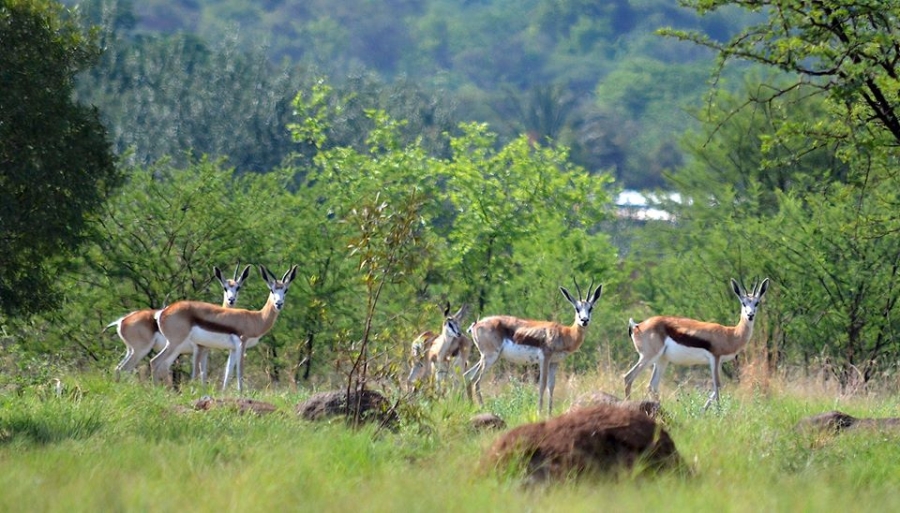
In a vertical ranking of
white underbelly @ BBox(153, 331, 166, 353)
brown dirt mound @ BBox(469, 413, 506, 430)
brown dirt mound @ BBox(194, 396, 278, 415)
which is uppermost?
brown dirt mound @ BBox(469, 413, 506, 430)

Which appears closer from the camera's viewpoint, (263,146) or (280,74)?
(263,146)

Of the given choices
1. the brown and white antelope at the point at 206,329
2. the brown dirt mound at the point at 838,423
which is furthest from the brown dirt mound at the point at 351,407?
the brown and white antelope at the point at 206,329

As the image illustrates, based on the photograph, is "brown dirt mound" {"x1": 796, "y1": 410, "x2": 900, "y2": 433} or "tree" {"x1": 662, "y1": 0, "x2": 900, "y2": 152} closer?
"tree" {"x1": 662, "y1": 0, "x2": 900, "y2": 152}

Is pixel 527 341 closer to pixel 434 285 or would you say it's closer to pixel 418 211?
pixel 418 211

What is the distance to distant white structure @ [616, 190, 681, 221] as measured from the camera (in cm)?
4222

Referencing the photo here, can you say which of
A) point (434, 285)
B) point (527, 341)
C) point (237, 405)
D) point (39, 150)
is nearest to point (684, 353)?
point (527, 341)

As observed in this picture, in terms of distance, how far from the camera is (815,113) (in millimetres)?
35875

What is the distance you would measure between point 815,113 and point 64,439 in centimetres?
2866

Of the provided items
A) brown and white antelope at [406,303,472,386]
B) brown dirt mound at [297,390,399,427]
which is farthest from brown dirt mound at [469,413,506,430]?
brown and white antelope at [406,303,472,386]

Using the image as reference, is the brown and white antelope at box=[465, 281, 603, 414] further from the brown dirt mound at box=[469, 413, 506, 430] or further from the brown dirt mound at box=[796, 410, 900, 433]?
the brown dirt mound at box=[796, 410, 900, 433]

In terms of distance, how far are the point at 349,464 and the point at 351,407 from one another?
2.49 m

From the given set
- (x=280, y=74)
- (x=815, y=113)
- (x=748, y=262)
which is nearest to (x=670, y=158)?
(x=280, y=74)

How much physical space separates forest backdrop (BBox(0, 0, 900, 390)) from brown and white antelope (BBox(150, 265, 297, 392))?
1354mm

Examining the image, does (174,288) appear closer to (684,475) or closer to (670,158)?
(684,475)
